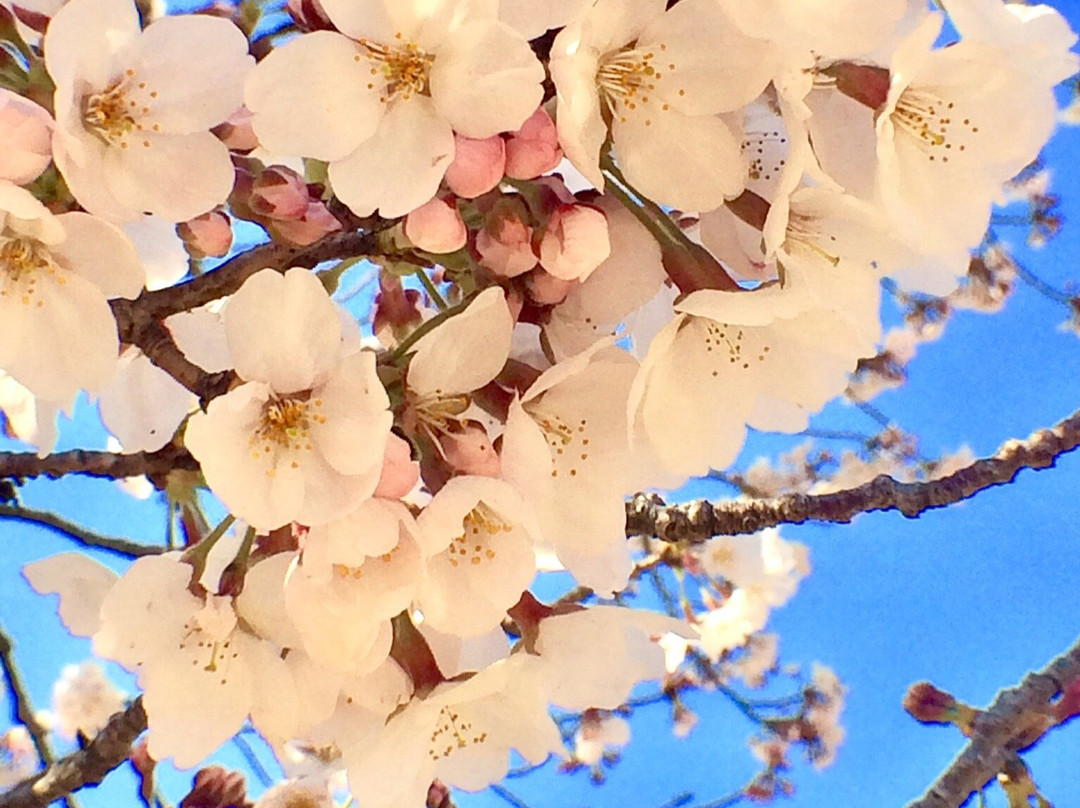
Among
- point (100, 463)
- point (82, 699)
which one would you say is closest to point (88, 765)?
point (100, 463)

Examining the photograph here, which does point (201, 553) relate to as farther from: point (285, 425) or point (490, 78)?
point (490, 78)

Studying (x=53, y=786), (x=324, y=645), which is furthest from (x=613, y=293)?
(x=53, y=786)

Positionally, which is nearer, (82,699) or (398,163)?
(398,163)

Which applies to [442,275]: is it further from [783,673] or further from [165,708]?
[783,673]

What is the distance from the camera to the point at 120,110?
41 cm

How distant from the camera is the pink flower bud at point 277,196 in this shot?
1.40 ft

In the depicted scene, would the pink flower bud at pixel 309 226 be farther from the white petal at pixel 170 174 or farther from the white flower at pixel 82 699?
the white flower at pixel 82 699

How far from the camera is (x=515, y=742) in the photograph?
532 millimetres

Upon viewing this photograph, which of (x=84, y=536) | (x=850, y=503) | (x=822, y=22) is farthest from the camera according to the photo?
(x=84, y=536)

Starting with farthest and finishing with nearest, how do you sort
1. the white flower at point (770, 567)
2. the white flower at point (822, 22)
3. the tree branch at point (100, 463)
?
the white flower at point (770, 567) → the tree branch at point (100, 463) → the white flower at point (822, 22)

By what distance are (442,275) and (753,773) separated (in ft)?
4.45

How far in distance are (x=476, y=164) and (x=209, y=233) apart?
15 cm

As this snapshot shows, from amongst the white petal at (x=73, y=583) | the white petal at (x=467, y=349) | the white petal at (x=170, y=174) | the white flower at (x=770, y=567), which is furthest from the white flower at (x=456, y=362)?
the white flower at (x=770, y=567)

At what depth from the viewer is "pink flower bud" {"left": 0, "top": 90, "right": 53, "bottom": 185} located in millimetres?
353
